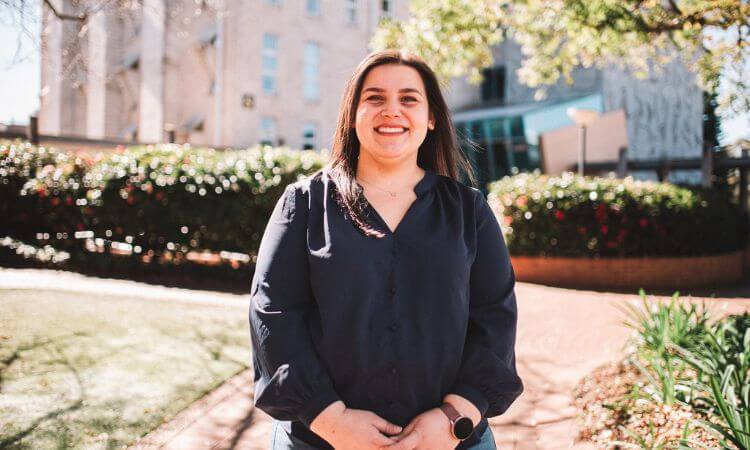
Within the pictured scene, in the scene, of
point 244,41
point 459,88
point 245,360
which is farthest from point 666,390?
point 459,88

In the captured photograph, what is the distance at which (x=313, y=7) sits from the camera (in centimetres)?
2464

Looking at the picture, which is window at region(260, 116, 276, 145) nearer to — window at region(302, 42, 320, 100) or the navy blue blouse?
window at region(302, 42, 320, 100)

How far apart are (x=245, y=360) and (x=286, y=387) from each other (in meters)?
4.06

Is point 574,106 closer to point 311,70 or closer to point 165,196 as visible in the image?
point 311,70

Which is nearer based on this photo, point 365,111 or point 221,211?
point 365,111

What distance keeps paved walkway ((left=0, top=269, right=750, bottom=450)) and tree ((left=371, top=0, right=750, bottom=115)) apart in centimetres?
313

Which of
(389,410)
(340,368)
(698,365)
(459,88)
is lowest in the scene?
(698,365)

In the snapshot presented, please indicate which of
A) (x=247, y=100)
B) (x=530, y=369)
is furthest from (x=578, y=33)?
(x=247, y=100)

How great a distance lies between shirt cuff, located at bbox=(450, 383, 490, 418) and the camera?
1712 mm

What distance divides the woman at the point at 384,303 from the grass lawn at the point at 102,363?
2.52m

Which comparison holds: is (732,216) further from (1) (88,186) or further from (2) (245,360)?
(1) (88,186)

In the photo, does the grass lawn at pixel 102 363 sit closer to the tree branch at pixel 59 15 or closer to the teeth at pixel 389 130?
the teeth at pixel 389 130

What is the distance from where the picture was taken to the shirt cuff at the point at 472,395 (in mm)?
1712

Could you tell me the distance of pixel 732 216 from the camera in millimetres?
11969
